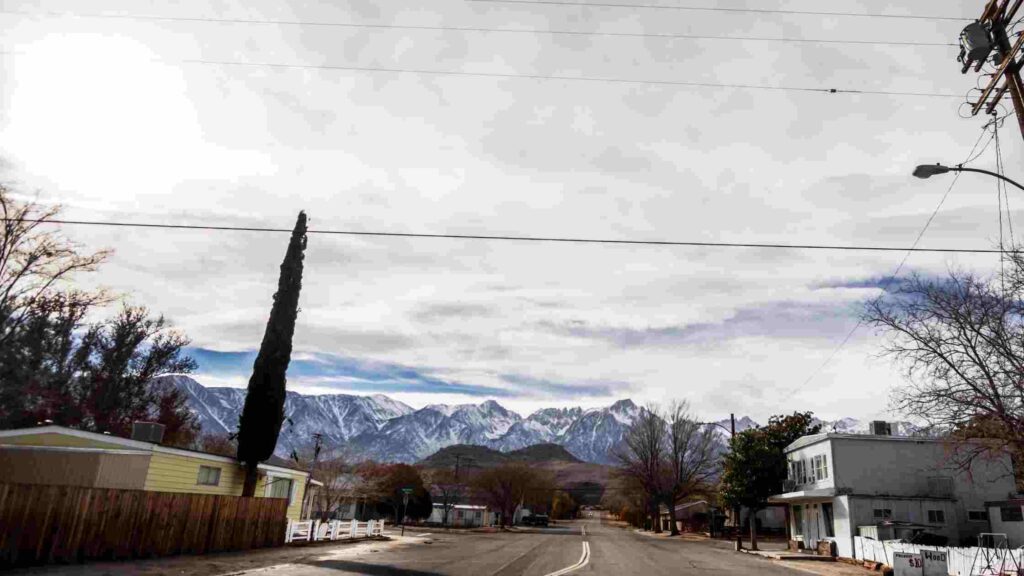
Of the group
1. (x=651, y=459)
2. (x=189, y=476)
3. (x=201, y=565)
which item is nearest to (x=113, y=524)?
(x=201, y=565)

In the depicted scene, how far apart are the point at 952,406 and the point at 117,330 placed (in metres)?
50.5

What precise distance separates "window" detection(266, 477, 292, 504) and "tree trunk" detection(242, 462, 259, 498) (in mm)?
2952

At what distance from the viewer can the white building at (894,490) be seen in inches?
1176

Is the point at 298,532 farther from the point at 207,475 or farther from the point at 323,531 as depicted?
the point at 207,475

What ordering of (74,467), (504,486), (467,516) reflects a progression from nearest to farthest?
(74,467), (504,486), (467,516)

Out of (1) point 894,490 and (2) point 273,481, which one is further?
(1) point 894,490

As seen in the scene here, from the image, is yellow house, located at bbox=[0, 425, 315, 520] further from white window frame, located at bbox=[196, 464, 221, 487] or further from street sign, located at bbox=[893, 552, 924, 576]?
street sign, located at bbox=[893, 552, 924, 576]

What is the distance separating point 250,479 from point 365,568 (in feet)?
38.8

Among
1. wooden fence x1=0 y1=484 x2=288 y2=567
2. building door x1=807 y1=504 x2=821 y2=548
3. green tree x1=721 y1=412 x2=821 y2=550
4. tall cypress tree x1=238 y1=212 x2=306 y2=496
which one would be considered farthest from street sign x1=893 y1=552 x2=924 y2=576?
tall cypress tree x1=238 y1=212 x2=306 y2=496

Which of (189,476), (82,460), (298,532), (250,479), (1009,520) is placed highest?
(1009,520)

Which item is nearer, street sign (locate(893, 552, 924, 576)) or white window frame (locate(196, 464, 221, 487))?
street sign (locate(893, 552, 924, 576))

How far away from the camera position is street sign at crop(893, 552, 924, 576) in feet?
70.1

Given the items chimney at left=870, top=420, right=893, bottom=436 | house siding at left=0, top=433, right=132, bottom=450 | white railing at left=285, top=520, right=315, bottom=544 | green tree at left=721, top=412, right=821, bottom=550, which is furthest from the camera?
green tree at left=721, top=412, right=821, bottom=550

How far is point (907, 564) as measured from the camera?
21.8 meters
